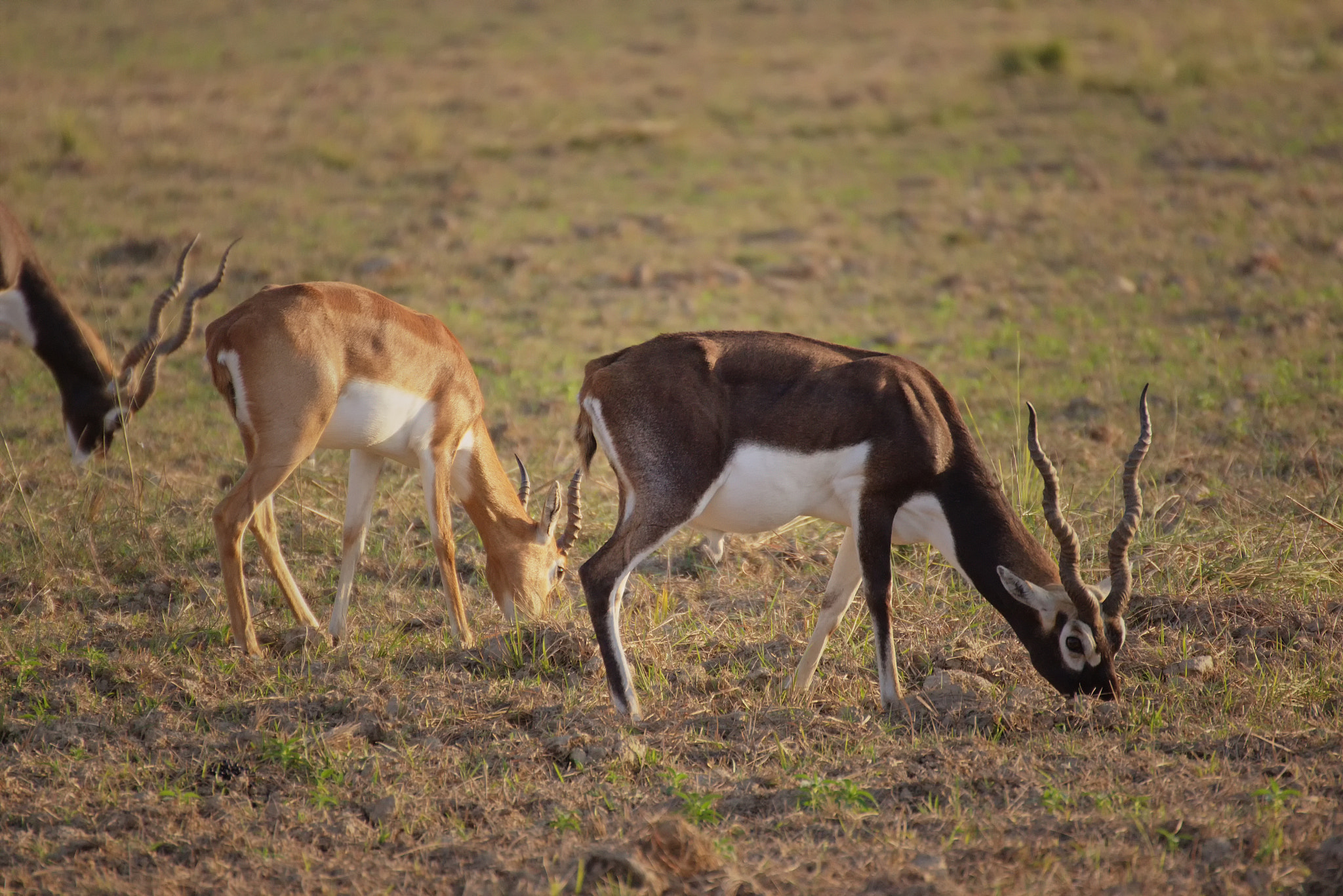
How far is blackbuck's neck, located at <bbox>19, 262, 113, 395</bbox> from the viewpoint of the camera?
7.93 meters

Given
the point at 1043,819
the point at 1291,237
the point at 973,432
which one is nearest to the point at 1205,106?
the point at 1291,237

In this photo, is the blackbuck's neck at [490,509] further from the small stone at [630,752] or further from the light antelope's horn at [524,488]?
the small stone at [630,752]

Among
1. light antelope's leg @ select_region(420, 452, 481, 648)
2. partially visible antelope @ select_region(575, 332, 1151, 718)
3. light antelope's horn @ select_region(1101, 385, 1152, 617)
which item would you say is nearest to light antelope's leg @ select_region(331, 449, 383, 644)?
light antelope's leg @ select_region(420, 452, 481, 648)

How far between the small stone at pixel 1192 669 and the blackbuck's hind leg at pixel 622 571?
205cm

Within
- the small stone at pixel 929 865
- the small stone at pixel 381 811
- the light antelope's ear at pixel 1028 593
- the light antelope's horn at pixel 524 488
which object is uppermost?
the light antelope's ear at pixel 1028 593

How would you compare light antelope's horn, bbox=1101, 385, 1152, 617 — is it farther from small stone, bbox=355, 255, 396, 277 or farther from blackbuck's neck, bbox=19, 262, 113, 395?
small stone, bbox=355, 255, 396, 277

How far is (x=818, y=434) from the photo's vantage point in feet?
15.9

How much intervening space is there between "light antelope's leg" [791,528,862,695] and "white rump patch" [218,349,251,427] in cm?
251

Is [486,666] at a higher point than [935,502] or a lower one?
lower

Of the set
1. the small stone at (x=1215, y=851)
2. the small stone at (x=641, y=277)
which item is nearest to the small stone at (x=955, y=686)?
the small stone at (x=1215, y=851)

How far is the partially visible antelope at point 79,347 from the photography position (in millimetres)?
7352

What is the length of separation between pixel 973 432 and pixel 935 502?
10.4ft

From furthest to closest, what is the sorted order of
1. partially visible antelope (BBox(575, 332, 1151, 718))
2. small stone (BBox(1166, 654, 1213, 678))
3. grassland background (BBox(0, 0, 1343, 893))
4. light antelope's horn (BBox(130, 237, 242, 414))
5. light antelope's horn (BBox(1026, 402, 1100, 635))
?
1. light antelope's horn (BBox(130, 237, 242, 414))
2. small stone (BBox(1166, 654, 1213, 678))
3. partially visible antelope (BBox(575, 332, 1151, 718))
4. light antelope's horn (BBox(1026, 402, 1100, 635))
5. grassland background (BBox(0, 0, 1343, 893))

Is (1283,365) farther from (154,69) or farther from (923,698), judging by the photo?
(154,69)
